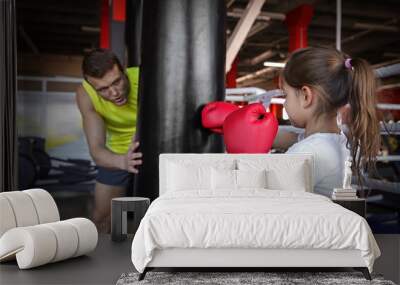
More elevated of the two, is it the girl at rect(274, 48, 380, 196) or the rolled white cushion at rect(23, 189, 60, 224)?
the girl at rect(274, 48, 380, 196)

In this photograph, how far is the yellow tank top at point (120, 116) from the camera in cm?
400

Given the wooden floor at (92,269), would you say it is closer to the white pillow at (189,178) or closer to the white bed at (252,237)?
the white bed at (252,237)

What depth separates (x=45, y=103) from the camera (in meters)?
4.37

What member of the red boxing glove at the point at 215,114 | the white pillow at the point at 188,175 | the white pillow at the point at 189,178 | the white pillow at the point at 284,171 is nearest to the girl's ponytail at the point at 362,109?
the white pillow at the point at 284,171

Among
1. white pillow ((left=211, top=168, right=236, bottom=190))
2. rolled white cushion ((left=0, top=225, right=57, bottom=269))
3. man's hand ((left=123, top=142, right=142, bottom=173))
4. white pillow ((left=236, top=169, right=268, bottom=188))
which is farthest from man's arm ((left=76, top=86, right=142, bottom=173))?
rolled white cushion ((left=0, top=225, right=57, bottom=269))

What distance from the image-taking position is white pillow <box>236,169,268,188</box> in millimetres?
3031

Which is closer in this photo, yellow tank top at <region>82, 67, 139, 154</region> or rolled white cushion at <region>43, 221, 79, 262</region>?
rolled white cushion at <region>43, 221, 79, 262</region>

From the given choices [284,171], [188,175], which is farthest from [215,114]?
[284,171]

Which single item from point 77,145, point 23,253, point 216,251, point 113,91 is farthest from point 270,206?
point 77,145

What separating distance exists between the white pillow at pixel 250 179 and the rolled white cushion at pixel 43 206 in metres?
1.13

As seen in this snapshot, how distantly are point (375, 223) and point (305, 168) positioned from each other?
166 centimetres

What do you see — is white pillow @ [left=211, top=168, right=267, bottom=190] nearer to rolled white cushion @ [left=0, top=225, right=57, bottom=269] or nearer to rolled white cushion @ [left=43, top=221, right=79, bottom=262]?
rolled white cushion @ [left=43, top=221, right=79, bottom=262]

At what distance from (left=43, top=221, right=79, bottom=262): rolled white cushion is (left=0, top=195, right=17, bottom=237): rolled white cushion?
188 millimetres

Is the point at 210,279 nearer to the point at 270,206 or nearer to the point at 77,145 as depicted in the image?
the point at 270,206
